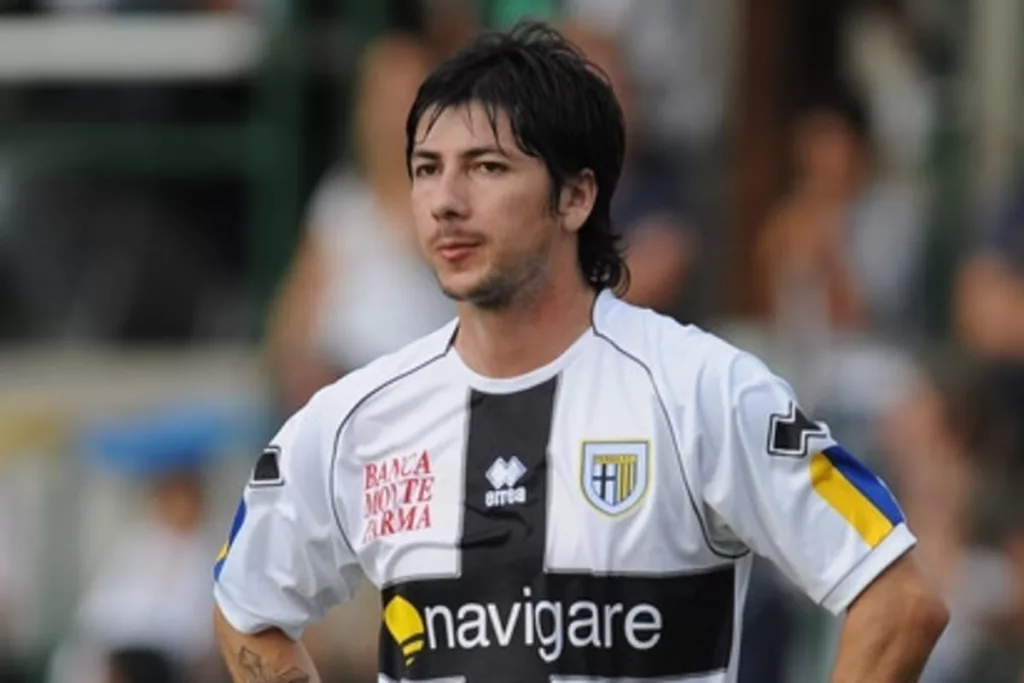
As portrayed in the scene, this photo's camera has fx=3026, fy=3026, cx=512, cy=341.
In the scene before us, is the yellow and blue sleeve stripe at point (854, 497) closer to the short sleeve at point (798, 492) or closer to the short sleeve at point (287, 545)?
the short sleeve at point (798, 492)

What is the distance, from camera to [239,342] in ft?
41.1

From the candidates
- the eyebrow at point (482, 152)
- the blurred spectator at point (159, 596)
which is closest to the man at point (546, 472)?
the eyebrow at point (482, 152)

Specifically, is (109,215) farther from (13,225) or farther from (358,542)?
(358,542)

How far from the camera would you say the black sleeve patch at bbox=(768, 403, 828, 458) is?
5.73 metres

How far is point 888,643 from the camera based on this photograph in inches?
223

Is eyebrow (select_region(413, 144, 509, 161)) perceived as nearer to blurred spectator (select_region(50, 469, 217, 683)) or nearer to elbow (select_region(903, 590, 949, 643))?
elbow (select_region(903, 590, 949, 643))

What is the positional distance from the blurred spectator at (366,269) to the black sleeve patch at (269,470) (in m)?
3.87

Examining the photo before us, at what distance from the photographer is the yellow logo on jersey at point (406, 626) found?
19.5ft

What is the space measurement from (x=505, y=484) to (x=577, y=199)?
59 centimetres

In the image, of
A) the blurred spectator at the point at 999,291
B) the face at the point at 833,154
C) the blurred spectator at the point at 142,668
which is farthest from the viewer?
the face at the point at 833,154

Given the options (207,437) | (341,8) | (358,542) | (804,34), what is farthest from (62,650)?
(358,542)

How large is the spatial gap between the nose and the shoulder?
0.38 m

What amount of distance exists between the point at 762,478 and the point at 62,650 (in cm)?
644

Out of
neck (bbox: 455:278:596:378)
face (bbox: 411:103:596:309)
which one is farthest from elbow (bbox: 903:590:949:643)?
face (bbox: 411:103:596:309)
